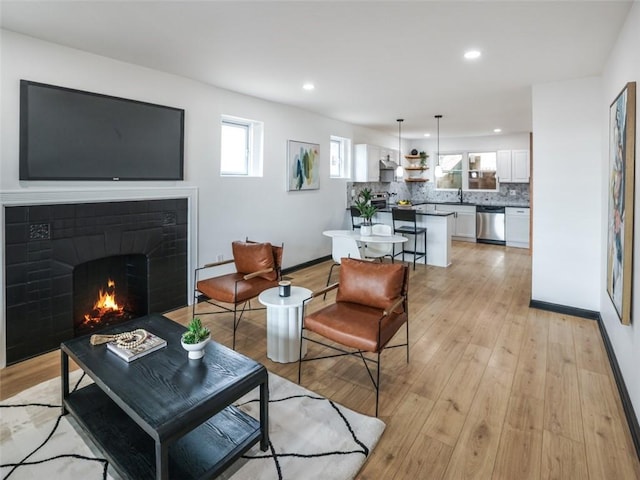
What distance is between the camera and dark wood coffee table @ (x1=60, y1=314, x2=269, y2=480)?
1.60 m

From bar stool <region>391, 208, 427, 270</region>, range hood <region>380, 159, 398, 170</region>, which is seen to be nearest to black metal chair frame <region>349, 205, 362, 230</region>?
bar stool <region>391, 208, 427, 270</region>

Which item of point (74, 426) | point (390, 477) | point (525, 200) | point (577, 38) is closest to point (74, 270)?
point (74, 426)

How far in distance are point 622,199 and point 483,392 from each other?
1.59 metres

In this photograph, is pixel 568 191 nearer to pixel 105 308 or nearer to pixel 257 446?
pixel 257 446

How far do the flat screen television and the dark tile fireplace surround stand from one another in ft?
0.99

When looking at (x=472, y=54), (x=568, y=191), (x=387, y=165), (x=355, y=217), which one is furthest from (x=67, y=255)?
(x=387, y=165)

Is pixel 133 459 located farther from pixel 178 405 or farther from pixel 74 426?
pixel 74 426

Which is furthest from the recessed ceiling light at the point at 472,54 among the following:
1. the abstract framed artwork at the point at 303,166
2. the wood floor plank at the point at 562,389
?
the abstract framed artwork at the point at 303,166

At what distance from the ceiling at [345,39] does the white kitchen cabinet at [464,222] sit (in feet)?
14.5

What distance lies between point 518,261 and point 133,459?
6678 mm

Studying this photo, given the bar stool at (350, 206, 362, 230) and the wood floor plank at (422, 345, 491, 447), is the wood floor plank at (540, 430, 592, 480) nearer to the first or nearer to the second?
the wood floor plank at (422, 345, 491, 447)

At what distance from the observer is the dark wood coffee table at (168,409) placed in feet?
5.25

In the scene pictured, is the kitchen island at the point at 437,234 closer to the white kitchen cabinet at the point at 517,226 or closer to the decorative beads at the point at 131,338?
the white kitchen cabinet at the point at 517,226

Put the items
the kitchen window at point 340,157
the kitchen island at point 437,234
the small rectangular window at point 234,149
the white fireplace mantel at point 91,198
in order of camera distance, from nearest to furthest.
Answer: the white fireplace mantel at point 91,198, the small rectangular window at point 234,149, the kitchen island at point 437,234, the kitchen window at point 340,157
